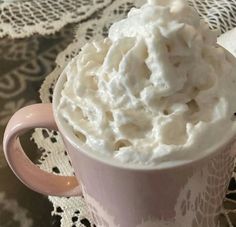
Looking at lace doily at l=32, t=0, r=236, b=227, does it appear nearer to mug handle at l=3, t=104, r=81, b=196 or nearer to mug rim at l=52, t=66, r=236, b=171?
mug handle at l=3, t=104, r=81, b=196

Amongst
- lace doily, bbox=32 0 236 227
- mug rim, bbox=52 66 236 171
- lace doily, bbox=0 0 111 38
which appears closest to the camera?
mug rim, bbox=52 66 236 171

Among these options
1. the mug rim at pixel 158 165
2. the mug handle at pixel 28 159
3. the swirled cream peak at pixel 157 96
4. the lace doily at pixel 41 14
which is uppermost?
the swirled cream peak at pixel 157 96

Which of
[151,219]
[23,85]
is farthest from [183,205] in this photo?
[23,85]

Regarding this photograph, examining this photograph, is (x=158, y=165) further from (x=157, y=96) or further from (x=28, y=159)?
(x=28, y=159)

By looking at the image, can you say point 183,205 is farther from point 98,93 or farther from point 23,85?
point 23,85

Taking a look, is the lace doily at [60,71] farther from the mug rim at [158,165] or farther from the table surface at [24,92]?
the mug rim at [158,165]

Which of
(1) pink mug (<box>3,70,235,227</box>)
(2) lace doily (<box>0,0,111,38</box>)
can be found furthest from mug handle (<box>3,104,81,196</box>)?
(2) lace doily (<box>0,0,111,38</box>)

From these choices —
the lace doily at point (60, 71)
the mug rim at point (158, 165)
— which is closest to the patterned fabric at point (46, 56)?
the lace doily at point (60, 71)

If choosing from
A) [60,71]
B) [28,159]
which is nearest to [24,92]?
[60,71]
